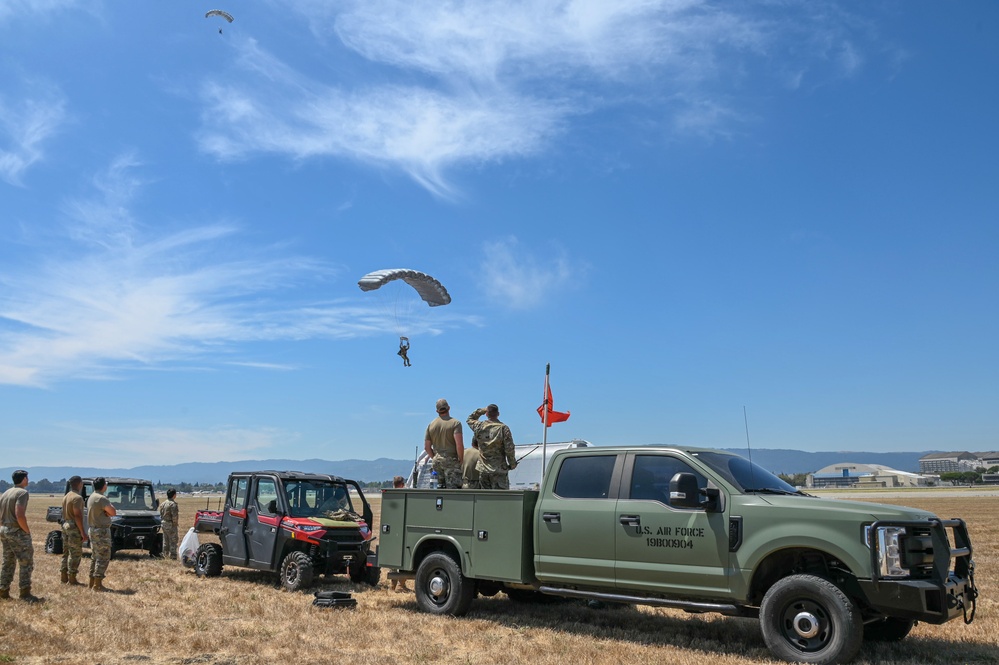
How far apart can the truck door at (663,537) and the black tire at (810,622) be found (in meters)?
0.53

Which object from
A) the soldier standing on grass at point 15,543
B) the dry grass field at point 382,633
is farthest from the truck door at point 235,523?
the soldier standing on grass at point 15,543

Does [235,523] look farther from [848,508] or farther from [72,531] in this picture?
[848,508]

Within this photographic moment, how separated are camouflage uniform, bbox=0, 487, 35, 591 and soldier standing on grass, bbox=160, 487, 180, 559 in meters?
6.28

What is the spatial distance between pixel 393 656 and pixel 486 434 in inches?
131

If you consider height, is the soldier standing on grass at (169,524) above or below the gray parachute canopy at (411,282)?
below

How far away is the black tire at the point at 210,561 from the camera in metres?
14.7

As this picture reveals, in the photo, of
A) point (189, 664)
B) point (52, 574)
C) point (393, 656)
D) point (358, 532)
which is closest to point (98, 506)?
point (52, 574)

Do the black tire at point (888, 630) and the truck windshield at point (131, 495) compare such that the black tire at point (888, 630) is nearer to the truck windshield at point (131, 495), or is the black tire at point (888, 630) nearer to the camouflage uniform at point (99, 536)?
the camouflage uniform at point (99, 536)

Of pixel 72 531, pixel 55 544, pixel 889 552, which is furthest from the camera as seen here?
pixel 55 544

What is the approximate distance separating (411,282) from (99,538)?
1246 centimetres

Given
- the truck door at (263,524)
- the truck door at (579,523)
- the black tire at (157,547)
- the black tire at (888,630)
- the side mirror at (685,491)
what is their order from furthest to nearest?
the black tire at (157,547), the truck door at (263,524), the truck door at (579,523), the black tire at (888,630), the side mirror at (685,491)

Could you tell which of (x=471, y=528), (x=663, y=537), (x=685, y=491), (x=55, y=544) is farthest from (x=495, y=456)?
(x=55, y=544)

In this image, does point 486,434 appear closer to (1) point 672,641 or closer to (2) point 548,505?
(2) point 548,505

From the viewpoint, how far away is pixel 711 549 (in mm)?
7918
